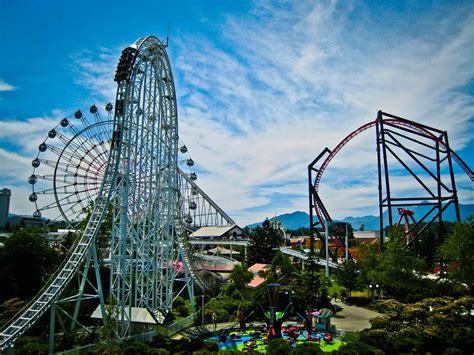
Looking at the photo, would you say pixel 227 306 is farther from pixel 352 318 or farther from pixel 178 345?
pixel 178 345

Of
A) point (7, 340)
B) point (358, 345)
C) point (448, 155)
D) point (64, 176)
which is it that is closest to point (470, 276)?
point (358, 345)

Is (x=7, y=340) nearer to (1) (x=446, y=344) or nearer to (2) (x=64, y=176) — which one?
(1) (x=446, y=344)

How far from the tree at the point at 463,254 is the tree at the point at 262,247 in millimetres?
23746

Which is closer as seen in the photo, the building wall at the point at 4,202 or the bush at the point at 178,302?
the bush at the point at 178,302

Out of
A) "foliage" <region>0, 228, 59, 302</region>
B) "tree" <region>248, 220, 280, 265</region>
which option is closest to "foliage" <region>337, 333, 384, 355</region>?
"foliage" <region>0, 228, 59, 302</region>

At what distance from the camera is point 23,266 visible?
26.3m

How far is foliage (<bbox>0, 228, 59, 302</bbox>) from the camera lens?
25297 mm

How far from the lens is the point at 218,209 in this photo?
82.1 m

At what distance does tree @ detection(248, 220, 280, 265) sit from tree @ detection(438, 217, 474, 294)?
23746 millimetres

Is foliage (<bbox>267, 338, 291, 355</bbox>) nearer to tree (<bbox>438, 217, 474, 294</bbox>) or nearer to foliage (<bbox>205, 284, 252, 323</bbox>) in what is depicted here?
foliage (<bbox>205, 284, 252, 323</bbox>)

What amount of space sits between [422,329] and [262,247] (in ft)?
103

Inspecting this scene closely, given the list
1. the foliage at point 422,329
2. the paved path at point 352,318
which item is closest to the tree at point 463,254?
the paved path at point 352,318

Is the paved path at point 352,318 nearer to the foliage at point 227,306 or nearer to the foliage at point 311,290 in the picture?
the foliage at point 311,290

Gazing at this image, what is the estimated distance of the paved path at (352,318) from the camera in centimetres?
2685
